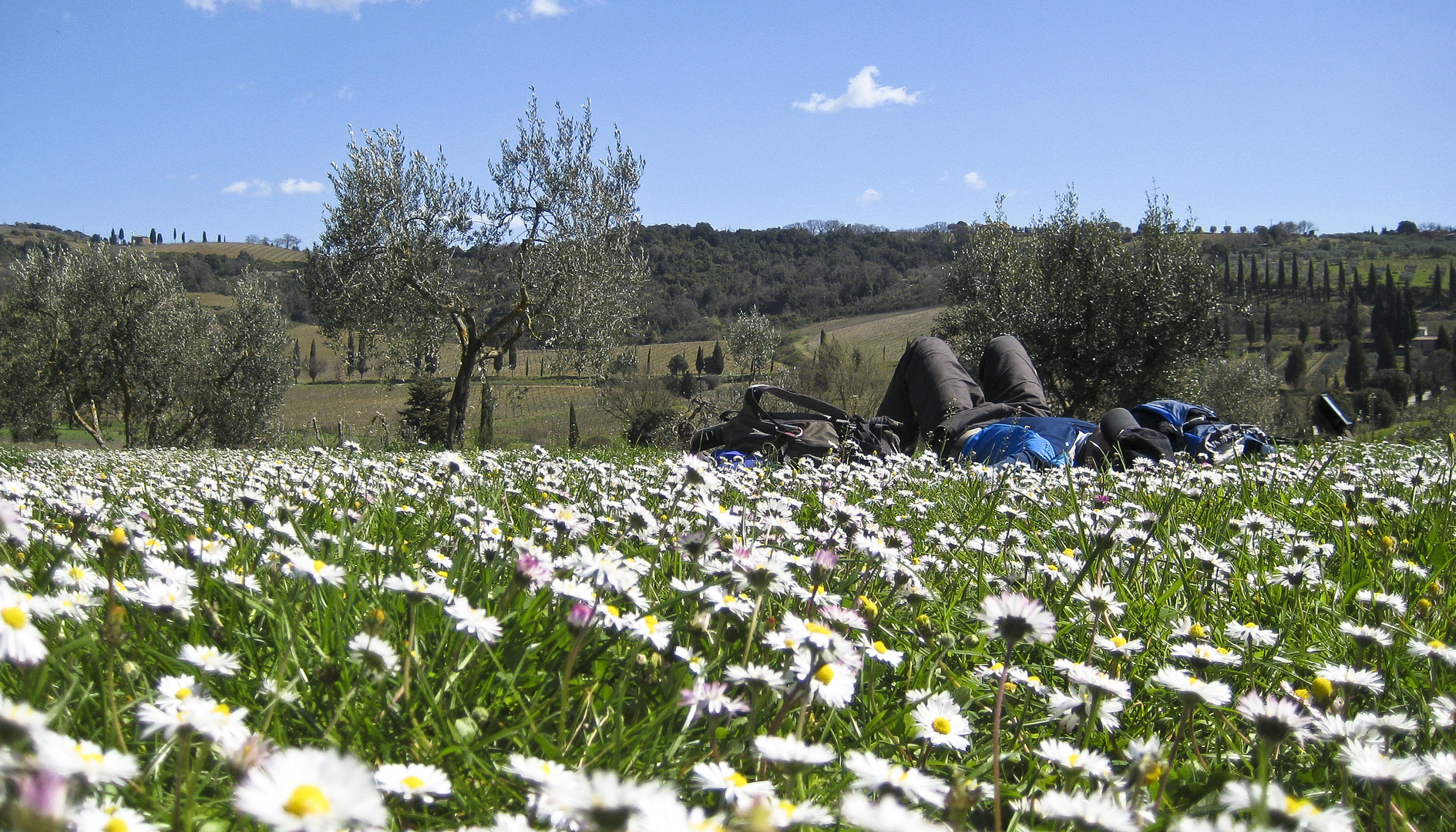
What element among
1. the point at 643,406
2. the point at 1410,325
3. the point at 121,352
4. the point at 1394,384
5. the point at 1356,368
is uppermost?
the point at 1410,325

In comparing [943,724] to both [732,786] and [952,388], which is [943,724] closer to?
[732,786]

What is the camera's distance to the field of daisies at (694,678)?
0.94 metres

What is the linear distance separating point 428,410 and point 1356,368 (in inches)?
4367

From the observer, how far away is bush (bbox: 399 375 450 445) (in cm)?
2997

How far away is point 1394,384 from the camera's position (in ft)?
285

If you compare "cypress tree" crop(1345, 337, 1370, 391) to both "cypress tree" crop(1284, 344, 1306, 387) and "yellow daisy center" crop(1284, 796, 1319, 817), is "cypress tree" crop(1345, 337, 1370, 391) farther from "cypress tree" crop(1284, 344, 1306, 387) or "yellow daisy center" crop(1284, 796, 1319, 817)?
"yellow daisy center" crop(1284, 796, 1319, 817)

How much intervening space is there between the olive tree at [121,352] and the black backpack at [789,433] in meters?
26.4

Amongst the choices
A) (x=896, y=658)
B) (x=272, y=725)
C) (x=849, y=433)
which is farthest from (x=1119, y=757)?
(x=849, y=433)

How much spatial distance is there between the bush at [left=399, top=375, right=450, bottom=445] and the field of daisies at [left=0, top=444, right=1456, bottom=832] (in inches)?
1068

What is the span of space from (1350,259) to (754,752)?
217726 mm

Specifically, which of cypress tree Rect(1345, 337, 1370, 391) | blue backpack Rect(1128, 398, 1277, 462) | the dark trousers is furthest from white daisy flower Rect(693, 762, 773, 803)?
cypress tree Rect(1345, 337, 1370, 391)

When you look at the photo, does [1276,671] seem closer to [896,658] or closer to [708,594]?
[896,658]

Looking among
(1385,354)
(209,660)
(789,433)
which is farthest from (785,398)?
(1385,354)

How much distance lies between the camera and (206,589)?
71.5 inches
